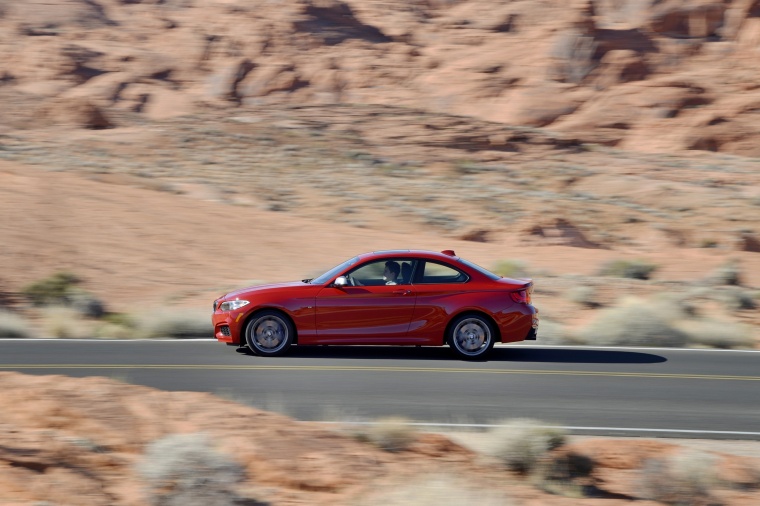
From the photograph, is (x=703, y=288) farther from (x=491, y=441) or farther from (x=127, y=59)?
(x=127, y=59)

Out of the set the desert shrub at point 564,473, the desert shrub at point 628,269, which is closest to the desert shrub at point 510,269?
the desert shrub at point 628,269

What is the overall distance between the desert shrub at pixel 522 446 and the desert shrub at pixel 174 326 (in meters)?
9.20

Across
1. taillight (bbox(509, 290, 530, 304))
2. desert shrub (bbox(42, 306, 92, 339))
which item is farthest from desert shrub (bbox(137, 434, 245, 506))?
desert shrub (bbox(42, 306, 92, 339))

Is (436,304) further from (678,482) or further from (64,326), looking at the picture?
(64,326)

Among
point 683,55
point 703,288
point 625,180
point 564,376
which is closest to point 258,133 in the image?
point 625,180

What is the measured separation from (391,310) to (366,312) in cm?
32

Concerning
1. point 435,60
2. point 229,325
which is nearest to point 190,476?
point 229,325

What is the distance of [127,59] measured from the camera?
2447 inches

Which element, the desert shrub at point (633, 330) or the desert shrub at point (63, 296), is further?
the desert shrub at point (63, 296)

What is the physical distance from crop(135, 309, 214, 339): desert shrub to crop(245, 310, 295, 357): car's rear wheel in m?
3.36

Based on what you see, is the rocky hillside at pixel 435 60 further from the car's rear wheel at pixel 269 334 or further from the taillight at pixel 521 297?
the car's rear wheel at pixel 269 334

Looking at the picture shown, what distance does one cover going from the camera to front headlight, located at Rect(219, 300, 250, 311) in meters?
12.5

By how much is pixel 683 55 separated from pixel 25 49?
4103 centimetres

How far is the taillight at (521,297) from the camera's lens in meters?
12.5
